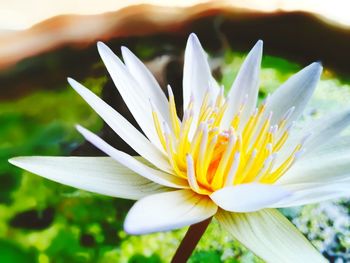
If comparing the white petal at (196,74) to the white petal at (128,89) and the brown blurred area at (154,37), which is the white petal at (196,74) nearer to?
the white petal at (128,89)

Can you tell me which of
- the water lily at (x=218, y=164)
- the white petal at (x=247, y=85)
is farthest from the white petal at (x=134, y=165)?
the white petal at (x=247, y=85)

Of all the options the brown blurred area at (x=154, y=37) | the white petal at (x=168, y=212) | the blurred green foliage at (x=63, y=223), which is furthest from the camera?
the brown blurred area at (x=154, y=37)

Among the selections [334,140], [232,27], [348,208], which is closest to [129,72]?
[334,140]

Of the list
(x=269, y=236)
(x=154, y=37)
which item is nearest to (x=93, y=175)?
(x=269, y=236)

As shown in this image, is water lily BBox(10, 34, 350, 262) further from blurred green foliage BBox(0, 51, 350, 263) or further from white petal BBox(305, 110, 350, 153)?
blurred green foliage BBox(0, 51, 350, 263)

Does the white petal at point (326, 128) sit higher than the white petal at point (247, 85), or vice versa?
the white petal at point (247, 85)

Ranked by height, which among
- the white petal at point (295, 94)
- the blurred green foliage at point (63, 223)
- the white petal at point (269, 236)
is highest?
the white petal at point (295, 94)

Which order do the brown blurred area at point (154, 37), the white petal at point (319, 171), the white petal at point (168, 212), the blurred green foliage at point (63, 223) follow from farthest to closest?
the brown blurred area at point (154, 37) < the blurred green foliage at point (63, 223) < the white petal at point (319, 171) < the white petal at point (168, 212)

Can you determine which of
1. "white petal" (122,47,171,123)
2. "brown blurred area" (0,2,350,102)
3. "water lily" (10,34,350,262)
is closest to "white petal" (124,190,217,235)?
"water lily" (10,34,350,262)

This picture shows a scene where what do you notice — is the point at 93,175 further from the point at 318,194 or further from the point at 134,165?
the point at 318,194
